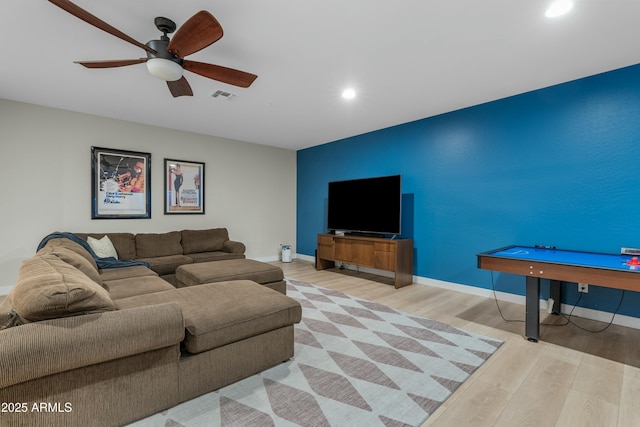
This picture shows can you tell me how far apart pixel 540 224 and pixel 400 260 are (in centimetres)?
174

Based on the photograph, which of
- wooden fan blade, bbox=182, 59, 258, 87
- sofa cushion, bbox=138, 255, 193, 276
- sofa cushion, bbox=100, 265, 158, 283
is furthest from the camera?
sofa cushion, bbox=138, 255, 193, 276

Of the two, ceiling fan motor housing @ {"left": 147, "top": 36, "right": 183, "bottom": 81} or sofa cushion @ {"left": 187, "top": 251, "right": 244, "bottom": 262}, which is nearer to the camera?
ceiling fan motor housing @ {"left": 147, "top": 36, "right": 183, "bottom": 81}

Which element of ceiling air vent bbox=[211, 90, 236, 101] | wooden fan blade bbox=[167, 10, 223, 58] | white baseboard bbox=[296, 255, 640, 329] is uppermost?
ceiling air vent bbox=[211, 90, 236, 101]

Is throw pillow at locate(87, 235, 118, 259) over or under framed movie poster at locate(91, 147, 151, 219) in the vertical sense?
under

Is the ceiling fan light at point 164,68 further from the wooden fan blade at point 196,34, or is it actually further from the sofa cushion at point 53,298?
the sofa cushion at point 53,298

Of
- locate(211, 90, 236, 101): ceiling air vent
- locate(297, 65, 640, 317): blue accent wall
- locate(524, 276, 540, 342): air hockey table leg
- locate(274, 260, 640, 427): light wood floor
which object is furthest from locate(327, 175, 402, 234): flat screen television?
locate(211, 90, 236, 101): ceiling air vent

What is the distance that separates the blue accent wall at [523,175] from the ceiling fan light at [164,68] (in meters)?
2.76

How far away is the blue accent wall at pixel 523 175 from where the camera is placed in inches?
116

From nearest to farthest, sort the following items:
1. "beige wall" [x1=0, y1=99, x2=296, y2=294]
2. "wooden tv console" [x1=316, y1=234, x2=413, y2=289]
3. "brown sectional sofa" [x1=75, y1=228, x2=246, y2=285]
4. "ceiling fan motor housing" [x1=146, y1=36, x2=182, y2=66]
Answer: "ceiling fan motor housing" [x1=146, y1=36, x2=182, y2=66] < "beige wall" [x1=0, y1=99, x2=296, y2=294] < "brown sectional sofa" [x1=75, y1=228, x2=246, y2=285] < "wooden tv console" [x1=316, y1=234, x2=413, y2=289]

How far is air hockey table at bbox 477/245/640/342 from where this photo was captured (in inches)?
81.0

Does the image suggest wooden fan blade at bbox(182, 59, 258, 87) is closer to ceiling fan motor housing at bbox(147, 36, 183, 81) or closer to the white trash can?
ceiling fan motor housing at bbox(147, 36, 183, 81)

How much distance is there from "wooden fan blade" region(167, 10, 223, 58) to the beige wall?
124 inches

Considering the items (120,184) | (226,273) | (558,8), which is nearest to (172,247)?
(120,184)

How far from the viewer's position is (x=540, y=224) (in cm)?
342
